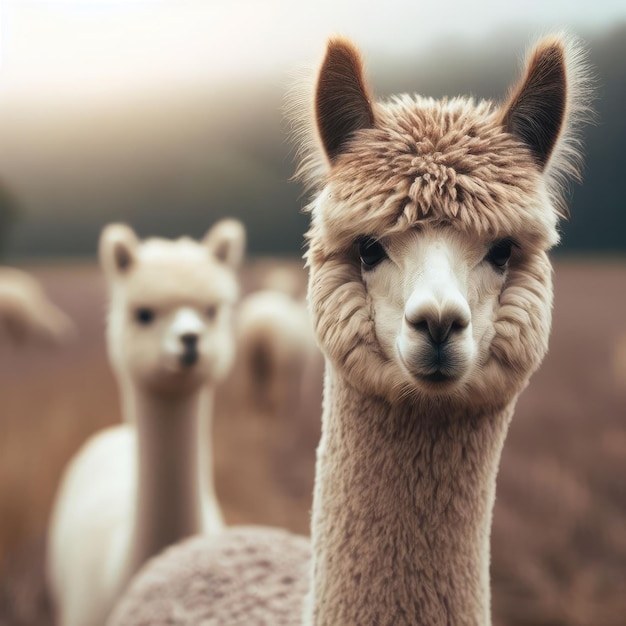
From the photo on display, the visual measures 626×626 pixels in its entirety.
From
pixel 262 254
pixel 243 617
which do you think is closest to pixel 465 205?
pixel 243 617

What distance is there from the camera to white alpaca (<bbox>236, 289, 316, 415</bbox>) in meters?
3.03

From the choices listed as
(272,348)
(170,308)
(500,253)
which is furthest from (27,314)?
(500,253)

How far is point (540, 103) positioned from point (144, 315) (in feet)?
3.93

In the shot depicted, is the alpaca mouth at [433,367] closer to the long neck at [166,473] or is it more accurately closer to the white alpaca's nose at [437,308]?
the white alpaca's nose at [437,308]

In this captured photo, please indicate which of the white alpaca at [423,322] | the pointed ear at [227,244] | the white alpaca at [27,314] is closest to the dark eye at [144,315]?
the pointed ear at [227,244]

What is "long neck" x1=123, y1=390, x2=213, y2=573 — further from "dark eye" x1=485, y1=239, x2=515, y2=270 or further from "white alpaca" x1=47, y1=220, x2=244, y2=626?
"dark eye" x1=485, y1=239, x2=515, y2=270

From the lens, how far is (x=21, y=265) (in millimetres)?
3287

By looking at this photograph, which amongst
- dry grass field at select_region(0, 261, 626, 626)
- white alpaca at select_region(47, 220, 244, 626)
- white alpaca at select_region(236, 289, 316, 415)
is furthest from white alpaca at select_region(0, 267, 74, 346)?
white alpaca at select_region(47, 220, 244, 626)

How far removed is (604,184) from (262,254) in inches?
55.5

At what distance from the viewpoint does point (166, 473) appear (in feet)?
5.58

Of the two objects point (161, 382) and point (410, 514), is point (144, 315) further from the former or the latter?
point (410, 514)

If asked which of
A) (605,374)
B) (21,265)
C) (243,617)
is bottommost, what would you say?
(243,617)

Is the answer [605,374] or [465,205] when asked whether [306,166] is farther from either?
[605,374]

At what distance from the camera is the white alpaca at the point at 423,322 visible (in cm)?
75
